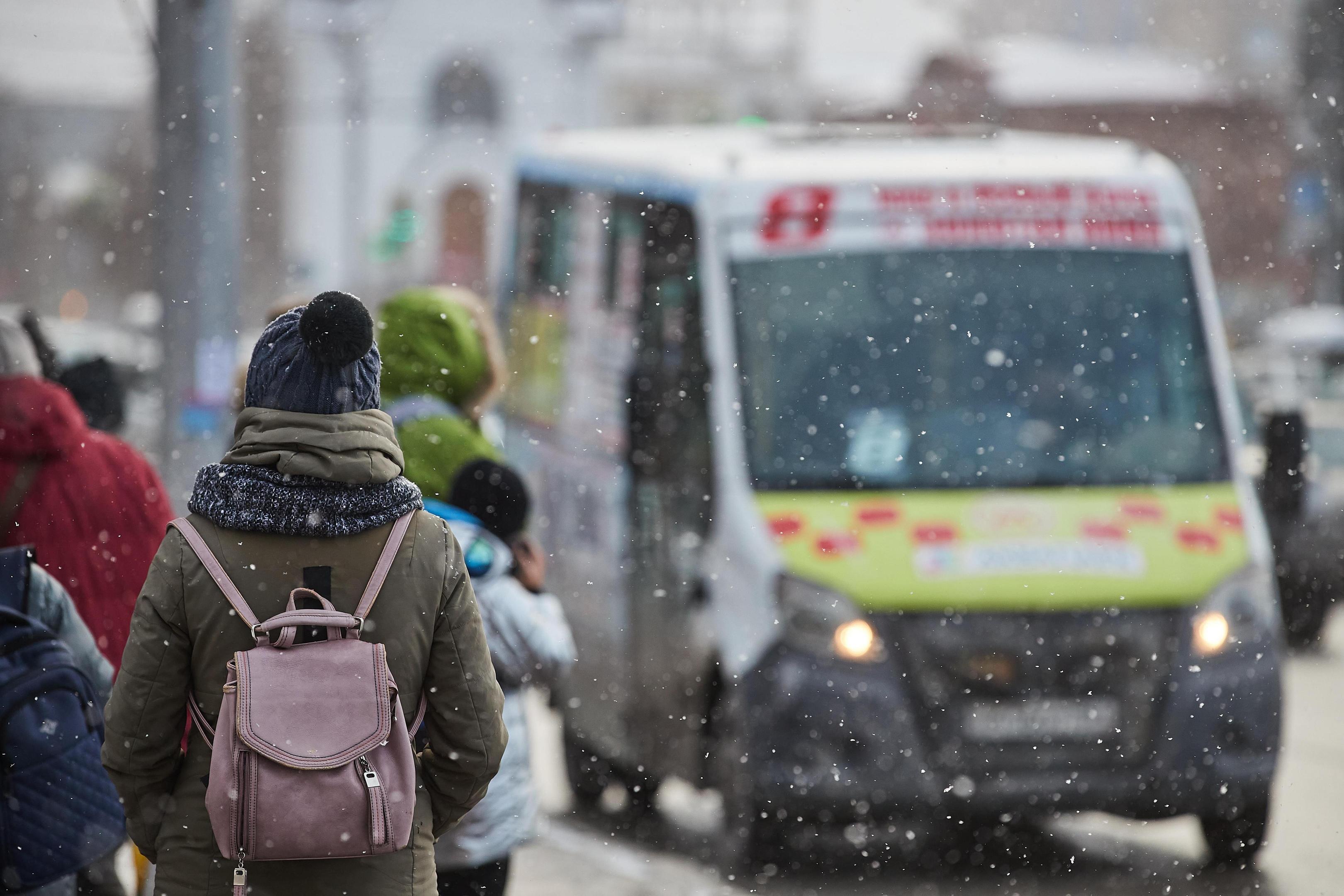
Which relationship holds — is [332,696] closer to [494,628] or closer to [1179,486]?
[494,628]

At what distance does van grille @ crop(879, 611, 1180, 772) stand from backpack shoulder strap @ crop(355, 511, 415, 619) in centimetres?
353

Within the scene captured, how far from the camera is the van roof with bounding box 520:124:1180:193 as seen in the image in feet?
22.7

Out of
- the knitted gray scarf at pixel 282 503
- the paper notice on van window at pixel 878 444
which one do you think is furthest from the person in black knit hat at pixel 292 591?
the paper notice on van window at pixel 878 444

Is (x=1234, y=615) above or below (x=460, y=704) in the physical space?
below

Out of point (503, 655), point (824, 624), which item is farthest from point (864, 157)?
A: point (503, 655)

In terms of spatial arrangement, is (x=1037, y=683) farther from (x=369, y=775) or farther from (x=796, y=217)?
(x=369, y=775)

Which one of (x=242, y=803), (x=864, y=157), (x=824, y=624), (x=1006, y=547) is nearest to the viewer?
(x=242, y=803)

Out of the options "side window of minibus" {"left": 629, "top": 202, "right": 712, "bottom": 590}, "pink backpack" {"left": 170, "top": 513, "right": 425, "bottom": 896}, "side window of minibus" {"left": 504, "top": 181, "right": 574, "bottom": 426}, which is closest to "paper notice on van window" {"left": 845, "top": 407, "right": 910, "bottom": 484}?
"side window of minibus" {"left": 629, "top": 202, "right": 712, "bottom": 590}

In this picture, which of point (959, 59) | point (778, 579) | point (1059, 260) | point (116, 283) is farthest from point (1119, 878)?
point (116, 283)

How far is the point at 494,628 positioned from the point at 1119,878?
11.3ft

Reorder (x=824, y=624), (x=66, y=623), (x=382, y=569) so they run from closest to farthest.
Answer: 1. (x=382, y=569)
2. (x=66, y=623)
3. (x=824, y=624)

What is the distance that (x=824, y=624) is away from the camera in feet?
20.1

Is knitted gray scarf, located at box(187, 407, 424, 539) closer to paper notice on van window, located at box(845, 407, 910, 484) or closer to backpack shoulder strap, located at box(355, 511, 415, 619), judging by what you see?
backpack shoulder strap, located at box(355, 511, 415, 619)

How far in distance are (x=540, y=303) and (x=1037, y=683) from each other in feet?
12.1
